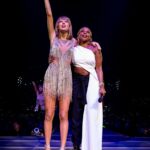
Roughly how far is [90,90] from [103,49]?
8057mm

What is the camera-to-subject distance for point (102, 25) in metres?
11.6

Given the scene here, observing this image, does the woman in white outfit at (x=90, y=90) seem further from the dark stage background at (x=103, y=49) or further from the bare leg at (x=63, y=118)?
the dark stage background at (x=103, y=49)

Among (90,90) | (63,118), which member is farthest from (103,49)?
(63,118)

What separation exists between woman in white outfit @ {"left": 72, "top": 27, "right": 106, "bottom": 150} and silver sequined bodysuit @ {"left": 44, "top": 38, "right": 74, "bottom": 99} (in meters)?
0.18

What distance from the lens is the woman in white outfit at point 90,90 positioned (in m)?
4.53

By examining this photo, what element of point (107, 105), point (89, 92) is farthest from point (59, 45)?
point (107, 105)

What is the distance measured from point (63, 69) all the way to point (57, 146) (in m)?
1.61

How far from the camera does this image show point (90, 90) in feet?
15.2

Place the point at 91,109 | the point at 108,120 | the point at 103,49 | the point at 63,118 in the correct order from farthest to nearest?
1. the point at 103,49
2. the point at 108,120
3. the point at 91,109
4. the point at 63,118

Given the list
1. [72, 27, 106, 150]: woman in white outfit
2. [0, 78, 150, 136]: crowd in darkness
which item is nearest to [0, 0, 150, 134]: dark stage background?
[0, 78, 150, 136]: crowd in darkness

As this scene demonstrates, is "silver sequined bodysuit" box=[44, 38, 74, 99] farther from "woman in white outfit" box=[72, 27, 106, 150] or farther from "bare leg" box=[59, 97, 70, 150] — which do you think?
"woman in white outfit" box=[72, 27, 106, 150]

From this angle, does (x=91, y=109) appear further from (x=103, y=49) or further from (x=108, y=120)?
(x=103, y=49)

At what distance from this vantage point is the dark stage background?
10.9 m

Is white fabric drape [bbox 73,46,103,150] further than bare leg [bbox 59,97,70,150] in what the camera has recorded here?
Yes
